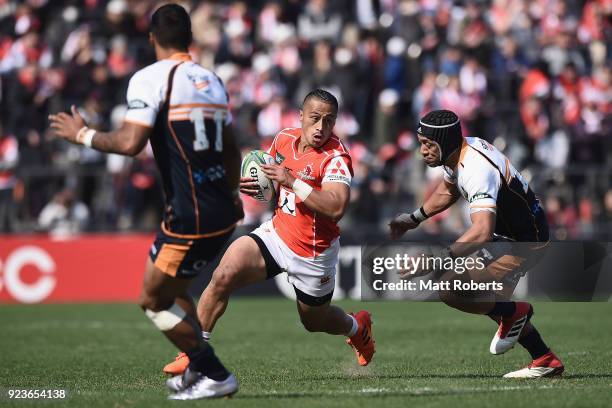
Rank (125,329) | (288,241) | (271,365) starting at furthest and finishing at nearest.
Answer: (125,329) < (271,365) < (288,241)

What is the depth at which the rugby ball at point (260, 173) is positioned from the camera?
9.31m

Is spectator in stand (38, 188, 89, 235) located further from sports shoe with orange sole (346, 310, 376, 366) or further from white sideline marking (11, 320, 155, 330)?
sports shoe with orange sole (346, 310, 376, 366)

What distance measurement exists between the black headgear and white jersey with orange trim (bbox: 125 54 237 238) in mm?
2089

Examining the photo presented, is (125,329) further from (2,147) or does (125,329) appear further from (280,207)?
(2,147)

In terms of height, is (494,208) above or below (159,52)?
below

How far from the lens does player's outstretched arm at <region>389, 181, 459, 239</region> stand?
31.5 ft

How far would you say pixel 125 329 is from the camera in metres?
15.1

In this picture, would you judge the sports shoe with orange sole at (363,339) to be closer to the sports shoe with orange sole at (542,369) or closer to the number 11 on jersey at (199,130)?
the sports shoe with orange sole at (542,369)

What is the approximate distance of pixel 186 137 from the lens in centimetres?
740

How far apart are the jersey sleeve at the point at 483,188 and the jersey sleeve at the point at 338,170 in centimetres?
97

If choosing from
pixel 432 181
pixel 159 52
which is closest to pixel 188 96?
pixel 159 52

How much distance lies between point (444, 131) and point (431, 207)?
1.06 metres

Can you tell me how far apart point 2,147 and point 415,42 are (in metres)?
8.61

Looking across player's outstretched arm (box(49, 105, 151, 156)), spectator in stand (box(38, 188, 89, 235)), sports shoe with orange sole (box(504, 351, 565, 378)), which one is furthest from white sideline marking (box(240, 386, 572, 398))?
spectator in stand (box(38, 188, 89, 235))
